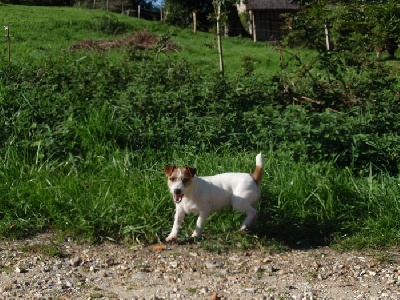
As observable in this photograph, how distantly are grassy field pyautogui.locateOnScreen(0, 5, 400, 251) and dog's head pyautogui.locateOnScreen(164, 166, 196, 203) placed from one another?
57cm

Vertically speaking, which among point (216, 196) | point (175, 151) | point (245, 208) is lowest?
point (245, 208)

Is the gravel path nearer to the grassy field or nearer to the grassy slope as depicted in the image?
the grassy field

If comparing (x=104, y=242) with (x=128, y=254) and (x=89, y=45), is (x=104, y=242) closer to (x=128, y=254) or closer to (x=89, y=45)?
(x=128, y=254)

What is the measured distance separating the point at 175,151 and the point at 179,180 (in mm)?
2009

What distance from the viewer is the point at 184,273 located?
5.01 m

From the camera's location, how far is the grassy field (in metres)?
5.75

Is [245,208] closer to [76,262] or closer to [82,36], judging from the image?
[76,262]

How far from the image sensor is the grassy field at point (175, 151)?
5750 mm

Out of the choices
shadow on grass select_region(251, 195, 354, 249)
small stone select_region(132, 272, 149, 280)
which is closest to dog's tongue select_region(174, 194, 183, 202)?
small stone select_region(132, 272, 149, 280)

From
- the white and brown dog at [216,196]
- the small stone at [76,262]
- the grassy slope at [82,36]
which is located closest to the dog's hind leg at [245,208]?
the white and brown dog at [216,196]

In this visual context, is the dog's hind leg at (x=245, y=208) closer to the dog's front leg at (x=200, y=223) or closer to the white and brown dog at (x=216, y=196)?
the white and brown dog at (x=216, y=196)

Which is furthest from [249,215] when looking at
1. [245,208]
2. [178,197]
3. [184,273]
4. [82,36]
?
[82,36]

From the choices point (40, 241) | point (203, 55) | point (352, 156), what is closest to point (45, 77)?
point (40, 241)

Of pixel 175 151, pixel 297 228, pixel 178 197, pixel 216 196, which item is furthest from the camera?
pixel 175 151
